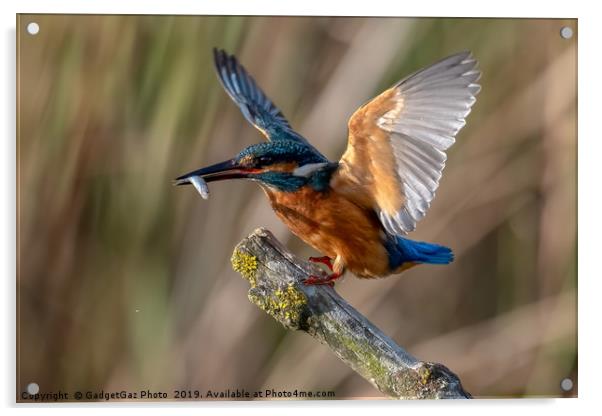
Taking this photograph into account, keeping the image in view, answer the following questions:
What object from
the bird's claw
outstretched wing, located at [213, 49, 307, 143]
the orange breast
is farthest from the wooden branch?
outstretched wing, located at [213, 49, 307, 143]

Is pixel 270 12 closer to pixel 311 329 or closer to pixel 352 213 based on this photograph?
pixel 352 213

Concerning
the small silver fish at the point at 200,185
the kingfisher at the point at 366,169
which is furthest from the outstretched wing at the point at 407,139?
the small silver fish at the point at 200,185

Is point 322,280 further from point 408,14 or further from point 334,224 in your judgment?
point 408,14

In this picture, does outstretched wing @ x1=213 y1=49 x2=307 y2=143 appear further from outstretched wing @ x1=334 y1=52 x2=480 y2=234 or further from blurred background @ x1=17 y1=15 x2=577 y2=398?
outstretched wing @ x1=334 y1=52 x2=480 y2=234

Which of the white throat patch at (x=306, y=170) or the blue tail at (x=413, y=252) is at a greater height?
the white throat patch at (x=306, y=170)

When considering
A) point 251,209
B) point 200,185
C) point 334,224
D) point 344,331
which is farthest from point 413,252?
point 200,185

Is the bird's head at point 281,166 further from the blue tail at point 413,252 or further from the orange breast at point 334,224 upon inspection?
the blue tail at point 413,252
